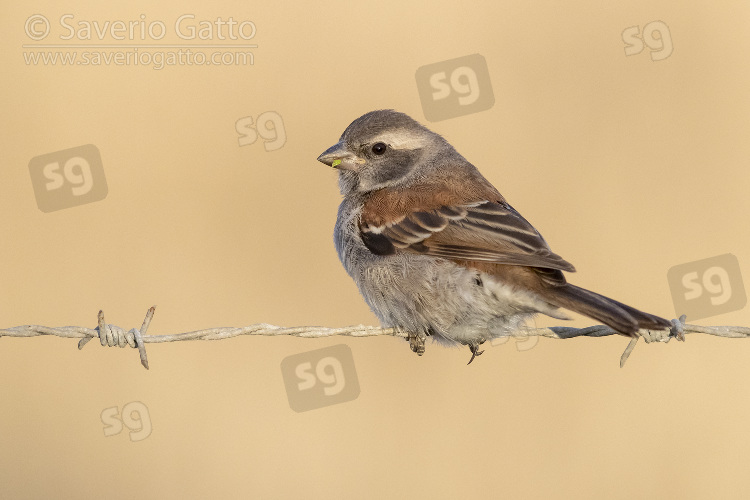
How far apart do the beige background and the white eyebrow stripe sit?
1735 millimetres

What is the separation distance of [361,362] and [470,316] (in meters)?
2.88

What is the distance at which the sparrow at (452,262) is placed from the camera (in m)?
4.34

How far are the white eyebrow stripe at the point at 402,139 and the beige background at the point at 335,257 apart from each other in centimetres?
173

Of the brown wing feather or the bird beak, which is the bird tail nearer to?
the brown wing feather

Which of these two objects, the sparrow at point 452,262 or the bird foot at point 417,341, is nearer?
the sparrow at point 452,262

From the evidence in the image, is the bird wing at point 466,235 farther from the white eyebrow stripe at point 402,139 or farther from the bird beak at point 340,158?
the white eyebrow stripe at point 402,139

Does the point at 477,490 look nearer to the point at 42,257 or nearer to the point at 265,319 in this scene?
the point at 265,319

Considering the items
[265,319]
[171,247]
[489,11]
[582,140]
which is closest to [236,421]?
[265,319]

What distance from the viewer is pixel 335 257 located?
8.15 m

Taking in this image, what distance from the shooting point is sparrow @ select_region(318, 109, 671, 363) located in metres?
4.34

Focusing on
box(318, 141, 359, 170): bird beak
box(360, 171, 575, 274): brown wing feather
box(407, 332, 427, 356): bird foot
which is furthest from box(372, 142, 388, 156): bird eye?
box(407, 332, 427, 356): bird foot

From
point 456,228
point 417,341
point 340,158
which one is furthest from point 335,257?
point 456,228

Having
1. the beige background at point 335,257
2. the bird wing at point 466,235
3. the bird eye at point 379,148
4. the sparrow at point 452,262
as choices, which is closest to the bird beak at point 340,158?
the bird eye at point 379,148

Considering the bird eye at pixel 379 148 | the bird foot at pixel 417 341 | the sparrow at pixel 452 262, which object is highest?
the bird eye at pixel 379 148
